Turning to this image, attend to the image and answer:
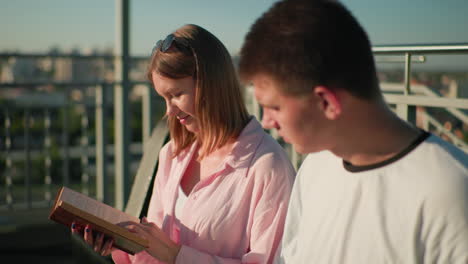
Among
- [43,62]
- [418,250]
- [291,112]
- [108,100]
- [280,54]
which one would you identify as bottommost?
[108,100]

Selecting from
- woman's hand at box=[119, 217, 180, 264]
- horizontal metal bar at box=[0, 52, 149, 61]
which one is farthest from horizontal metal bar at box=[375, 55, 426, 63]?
horizontal metal bar at box=[0, 52, 149, 61]

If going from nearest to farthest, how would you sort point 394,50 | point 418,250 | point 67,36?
point 418,250, point 394,50, point 67,36

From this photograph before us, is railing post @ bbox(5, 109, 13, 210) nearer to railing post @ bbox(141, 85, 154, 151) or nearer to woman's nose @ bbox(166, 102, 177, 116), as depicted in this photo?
railing post @ bbox(141, 85, 154, 151)

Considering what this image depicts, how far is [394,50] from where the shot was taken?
2330mm

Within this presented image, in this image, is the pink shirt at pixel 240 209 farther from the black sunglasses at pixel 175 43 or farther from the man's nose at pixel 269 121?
the man's nose at pixel 269 121

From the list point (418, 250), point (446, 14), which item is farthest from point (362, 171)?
point (446, 14)

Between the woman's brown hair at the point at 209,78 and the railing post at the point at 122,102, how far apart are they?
97.1 inches

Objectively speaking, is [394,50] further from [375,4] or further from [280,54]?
[375,4]

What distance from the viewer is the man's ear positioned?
1120 mm

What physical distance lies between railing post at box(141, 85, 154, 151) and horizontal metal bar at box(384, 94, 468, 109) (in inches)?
Answer: 120

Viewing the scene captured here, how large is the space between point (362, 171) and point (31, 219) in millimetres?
4278

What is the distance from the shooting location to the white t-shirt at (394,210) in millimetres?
1034

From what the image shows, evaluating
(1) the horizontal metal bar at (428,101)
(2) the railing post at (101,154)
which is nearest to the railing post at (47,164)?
(2) the railing post at (101,154)

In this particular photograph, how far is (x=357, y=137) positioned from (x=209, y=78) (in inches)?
36.2
